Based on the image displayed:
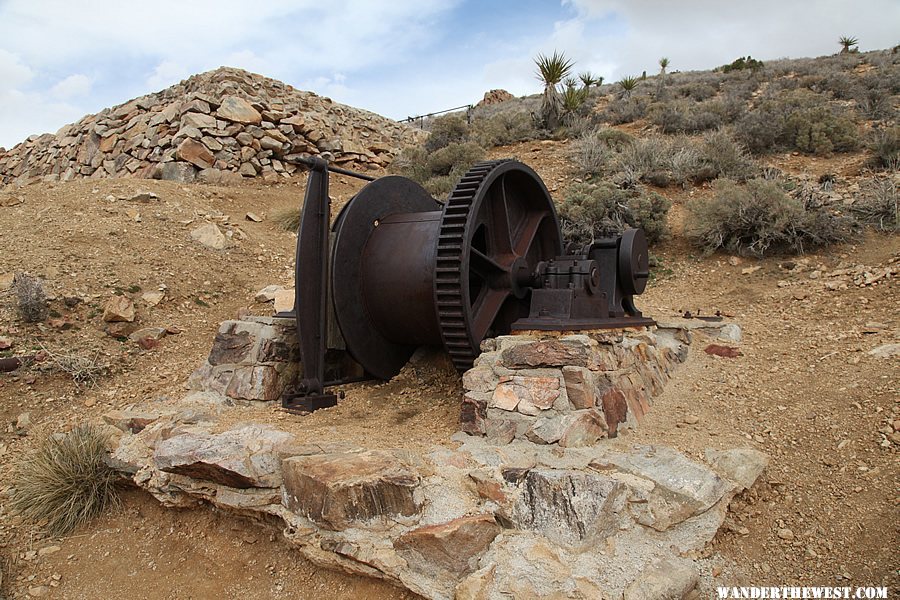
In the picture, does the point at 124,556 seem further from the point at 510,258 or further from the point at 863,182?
the point at 863,182

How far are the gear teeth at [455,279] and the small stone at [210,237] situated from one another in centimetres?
539

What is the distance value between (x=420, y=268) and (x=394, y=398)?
3.44ft

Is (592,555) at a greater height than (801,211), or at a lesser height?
lesser

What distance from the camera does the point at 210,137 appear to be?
12.0m

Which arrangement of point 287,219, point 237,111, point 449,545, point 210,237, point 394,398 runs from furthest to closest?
point 237,111 → point 287,219 → point 210,237 → point 394,398 → point 449,545

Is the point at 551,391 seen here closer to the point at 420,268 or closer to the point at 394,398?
the point at 420,268

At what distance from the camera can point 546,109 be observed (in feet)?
49.0

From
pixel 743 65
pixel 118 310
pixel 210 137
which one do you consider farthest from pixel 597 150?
pixel 743 65

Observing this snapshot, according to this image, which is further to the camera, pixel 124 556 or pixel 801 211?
pixel 801 211

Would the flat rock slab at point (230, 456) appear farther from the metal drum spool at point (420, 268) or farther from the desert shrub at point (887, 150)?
the desert shrub at point (887, 150)

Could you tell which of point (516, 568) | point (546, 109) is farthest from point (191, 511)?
point (546, 109)

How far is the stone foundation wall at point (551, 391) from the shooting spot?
3.54 metres

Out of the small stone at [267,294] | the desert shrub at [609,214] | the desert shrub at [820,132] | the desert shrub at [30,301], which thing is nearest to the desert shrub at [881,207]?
the desert shrub at [609,214]

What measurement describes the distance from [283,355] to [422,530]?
7.19 feet
